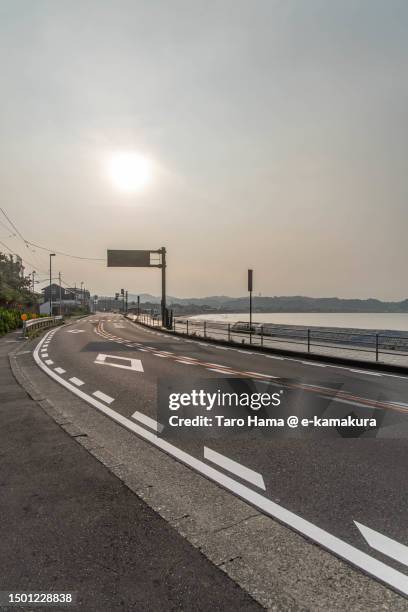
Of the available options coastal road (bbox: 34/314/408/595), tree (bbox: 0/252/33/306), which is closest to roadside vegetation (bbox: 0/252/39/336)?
tree (bbox: 0/252/33/306)

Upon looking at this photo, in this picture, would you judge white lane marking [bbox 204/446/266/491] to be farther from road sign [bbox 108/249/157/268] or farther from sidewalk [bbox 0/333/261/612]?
road sign [bbox 108/249/157/268]

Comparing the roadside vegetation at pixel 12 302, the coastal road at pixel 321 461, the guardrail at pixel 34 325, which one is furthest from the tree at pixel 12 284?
the coastal road at pixel 321 461

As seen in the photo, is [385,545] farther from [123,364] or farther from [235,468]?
[123,364]

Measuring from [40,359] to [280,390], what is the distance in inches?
→ 362

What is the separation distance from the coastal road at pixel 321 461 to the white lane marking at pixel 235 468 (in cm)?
1

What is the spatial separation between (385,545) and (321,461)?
164 cm

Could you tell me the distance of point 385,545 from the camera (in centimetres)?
272

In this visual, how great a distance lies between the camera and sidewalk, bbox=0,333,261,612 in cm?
221

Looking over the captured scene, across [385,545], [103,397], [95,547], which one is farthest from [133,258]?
[385,545]

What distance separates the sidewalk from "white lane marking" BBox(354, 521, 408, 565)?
3.74 ft

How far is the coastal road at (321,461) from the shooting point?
2852mm

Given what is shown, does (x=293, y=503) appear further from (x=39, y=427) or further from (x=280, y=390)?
(x=280, y=390)

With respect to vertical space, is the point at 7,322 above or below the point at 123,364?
above

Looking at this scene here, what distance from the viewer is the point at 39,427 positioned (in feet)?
18.3
